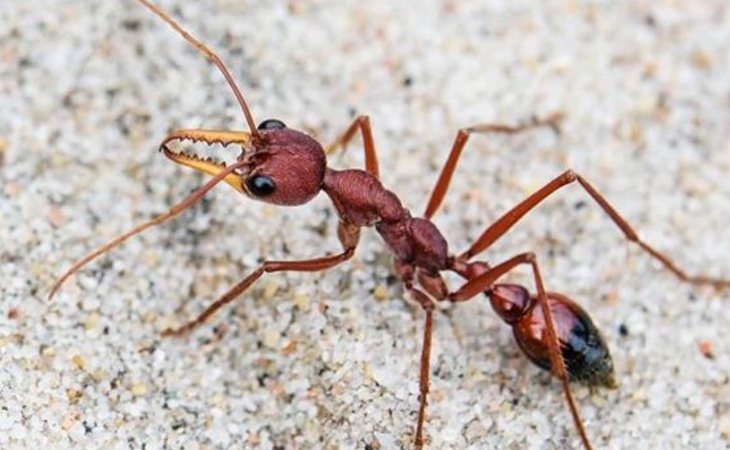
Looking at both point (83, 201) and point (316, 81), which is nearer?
point (83, 201)

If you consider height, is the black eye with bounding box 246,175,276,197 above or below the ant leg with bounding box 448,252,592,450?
above

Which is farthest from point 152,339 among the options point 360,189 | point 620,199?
point 620,199

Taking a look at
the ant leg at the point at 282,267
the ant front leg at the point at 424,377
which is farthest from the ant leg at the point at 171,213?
the ant front leg at the point at 424,377

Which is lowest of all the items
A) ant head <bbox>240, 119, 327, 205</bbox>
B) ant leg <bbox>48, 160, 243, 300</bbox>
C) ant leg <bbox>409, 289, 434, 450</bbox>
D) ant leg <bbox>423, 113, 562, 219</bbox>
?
ant leg <bbox>409, 289, 434, 450</bbox>

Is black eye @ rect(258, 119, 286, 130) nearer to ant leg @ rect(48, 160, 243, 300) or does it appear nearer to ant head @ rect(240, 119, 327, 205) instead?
ant head @ rect(240, 119, 327, 205)

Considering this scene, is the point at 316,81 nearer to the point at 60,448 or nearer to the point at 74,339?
the point at 74,339

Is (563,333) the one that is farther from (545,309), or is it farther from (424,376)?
(424,376)

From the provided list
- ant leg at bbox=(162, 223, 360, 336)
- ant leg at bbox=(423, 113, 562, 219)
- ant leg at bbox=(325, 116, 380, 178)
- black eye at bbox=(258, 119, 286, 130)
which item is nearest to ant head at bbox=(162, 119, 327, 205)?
black eye at bbox=(258, 119, 286, 130)

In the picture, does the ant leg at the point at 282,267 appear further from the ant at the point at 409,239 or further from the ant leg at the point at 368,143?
the ant leg at the point at 368,143
